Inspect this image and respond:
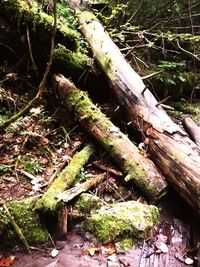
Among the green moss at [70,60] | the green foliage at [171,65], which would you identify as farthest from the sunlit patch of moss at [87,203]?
the green foliage at [171,65]

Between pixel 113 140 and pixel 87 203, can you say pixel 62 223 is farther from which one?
pixel 113 140

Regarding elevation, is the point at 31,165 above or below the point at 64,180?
above

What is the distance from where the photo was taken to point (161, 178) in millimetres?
4234

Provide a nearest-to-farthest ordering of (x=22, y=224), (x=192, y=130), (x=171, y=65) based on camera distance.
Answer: (x=22, y=224)
(x=192, y=130)
(x=171, y=65)

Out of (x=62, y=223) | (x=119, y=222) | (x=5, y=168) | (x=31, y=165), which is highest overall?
(x=5, y=168)

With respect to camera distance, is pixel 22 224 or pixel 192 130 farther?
pixel 192 130

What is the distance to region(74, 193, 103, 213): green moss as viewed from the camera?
386 centimetres

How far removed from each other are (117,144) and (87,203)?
1082mm

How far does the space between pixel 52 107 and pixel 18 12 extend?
1.68 meters

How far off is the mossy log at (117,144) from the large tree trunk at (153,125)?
0.21 metres

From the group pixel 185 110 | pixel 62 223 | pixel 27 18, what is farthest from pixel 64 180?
pixel 185 110

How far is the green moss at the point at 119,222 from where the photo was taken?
3.67 meters

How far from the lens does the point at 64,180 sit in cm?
400

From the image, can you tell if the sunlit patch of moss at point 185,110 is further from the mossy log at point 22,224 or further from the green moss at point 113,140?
the mossy log at point 22,224
